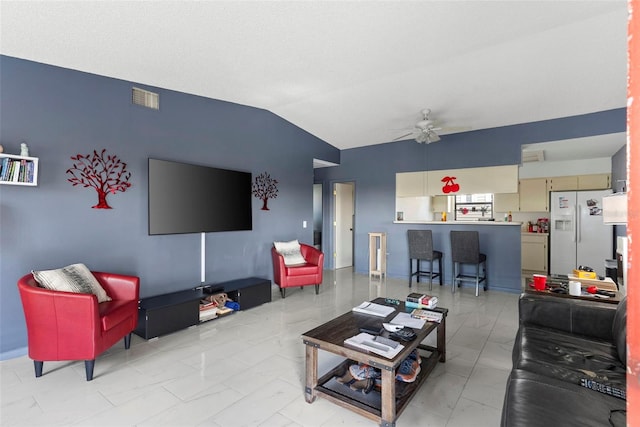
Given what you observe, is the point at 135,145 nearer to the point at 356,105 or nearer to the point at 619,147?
the point at 356,105

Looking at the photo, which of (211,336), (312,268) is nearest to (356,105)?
(312,268)

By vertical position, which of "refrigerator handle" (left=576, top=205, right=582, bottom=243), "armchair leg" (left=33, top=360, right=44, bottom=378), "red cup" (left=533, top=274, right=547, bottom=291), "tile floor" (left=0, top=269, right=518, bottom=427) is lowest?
"tile floor" (left=0, top=269, right=518, bottom=427)

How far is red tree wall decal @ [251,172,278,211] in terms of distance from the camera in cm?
483

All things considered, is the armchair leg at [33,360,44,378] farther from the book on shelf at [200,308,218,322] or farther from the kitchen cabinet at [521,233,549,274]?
the kitchen cabinet at [521,233,549,274]

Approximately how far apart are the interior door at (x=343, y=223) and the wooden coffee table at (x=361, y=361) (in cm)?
456

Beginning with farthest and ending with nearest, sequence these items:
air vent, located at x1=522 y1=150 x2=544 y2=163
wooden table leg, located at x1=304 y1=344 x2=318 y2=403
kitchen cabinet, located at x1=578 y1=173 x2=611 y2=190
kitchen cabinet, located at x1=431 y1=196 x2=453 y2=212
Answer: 1. kitchen cabinet, located at x1=431 y1=196 x2=453 y2=212
2. kitchen cabinet, located at x1=578 y1=173 x2=611 y2=190
3. air vent, located at x1=522 y1=150 x2=544 y2=163
4. wooden table leg, located at x1=304 y1=344 x2=318 y2=403

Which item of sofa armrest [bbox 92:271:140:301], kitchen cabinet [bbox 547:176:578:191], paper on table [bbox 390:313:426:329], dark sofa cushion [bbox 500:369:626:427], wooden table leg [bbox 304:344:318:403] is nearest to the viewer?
dark sofa cushion [bbox 500:369:626:427]

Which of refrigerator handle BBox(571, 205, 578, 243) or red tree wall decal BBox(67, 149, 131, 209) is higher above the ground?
red tree wall decal BBox(67, 149, 131, 209)

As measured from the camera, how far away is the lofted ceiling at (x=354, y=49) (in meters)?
2.37

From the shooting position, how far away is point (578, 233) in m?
5.70

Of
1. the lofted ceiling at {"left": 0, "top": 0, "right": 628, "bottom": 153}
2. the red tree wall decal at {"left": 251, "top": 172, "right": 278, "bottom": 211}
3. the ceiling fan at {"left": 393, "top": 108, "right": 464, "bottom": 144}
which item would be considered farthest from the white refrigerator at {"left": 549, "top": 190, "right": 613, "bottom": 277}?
the red tree wall decal at {"left": 251, "top": 172, "right": 278, "bottom": 211}

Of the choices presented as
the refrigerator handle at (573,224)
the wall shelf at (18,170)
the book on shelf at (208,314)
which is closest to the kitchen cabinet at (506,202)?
the refrigerator handle at (573,224)

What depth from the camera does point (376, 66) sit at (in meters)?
3.36

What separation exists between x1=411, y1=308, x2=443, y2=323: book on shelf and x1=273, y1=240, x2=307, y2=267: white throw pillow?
261 cm
